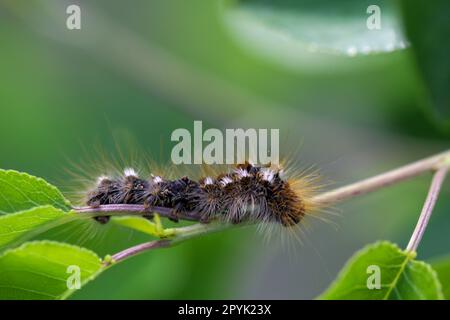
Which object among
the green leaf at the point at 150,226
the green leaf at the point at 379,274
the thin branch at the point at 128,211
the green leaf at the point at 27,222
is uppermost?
the thin branch at the point at 128,211

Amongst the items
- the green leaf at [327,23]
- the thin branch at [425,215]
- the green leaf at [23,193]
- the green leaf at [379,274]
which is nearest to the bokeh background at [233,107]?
the green leaf at [327,23]

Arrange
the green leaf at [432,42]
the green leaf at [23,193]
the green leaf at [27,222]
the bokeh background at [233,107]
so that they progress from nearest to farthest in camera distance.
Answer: the green leaf at [27,222] < the green leaf at [23,193] < the green leaf at [432,42] < the bokeh background at [233,107]

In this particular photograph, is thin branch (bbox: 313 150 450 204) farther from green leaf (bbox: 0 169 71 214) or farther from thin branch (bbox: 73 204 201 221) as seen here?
green leaf (bbox: 0 169 71 214)

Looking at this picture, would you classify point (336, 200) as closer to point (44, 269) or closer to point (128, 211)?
point (128, 211)

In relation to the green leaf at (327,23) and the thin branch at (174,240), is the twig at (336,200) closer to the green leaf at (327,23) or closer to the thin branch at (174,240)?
the thin branch at (174,240)

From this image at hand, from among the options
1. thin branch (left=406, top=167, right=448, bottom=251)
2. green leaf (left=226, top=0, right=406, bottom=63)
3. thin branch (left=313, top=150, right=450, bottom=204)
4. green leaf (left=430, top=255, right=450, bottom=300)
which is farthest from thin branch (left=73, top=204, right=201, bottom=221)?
green leaf (left=226, top=0, right=406, bottom=63)

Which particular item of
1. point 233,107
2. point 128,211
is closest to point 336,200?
point 128,211
